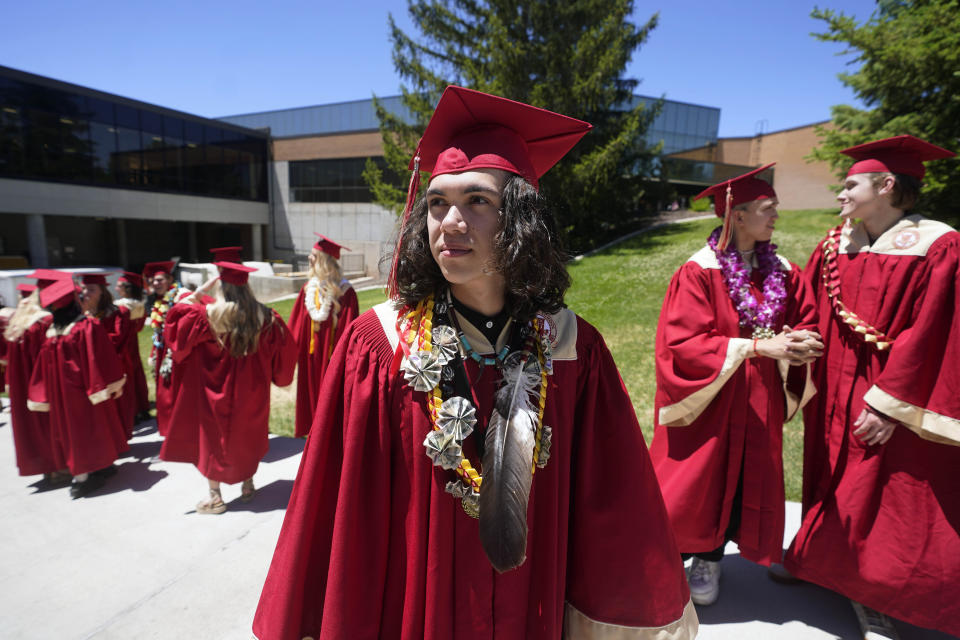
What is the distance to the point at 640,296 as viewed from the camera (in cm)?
1311

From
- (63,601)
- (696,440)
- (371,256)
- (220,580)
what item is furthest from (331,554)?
(371,256)

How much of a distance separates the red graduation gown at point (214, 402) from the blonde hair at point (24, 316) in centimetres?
181

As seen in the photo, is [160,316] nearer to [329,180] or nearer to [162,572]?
[162,572]

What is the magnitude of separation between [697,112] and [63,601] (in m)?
43.9

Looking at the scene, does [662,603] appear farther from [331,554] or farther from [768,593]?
[768,593]

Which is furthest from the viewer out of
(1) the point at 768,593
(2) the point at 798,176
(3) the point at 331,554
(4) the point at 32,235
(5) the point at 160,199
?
(2) the point at 798,176

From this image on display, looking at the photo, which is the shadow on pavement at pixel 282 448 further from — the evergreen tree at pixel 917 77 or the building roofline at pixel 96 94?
the building roofline at pixel 96 94

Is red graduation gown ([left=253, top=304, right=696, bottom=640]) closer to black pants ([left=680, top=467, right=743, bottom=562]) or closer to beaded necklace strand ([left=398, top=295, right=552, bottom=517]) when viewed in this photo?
beaded necklace strand ([left=398, top=295, right=552, bottom=517])

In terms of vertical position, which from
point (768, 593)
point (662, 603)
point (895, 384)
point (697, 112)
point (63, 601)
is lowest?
point (63, 601)

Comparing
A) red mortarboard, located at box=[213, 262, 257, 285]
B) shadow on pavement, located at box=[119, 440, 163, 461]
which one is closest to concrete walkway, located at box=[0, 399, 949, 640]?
shadow on pavement, located at box=[119, 440, 163, 461]

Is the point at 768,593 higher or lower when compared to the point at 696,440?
lower

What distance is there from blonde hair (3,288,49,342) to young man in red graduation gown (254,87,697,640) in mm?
5273

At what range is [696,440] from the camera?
9.70ft

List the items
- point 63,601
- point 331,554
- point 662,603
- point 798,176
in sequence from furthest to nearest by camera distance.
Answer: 1. point 798,176
2. point 63,601
3. point 662,603
4. point 331,554
